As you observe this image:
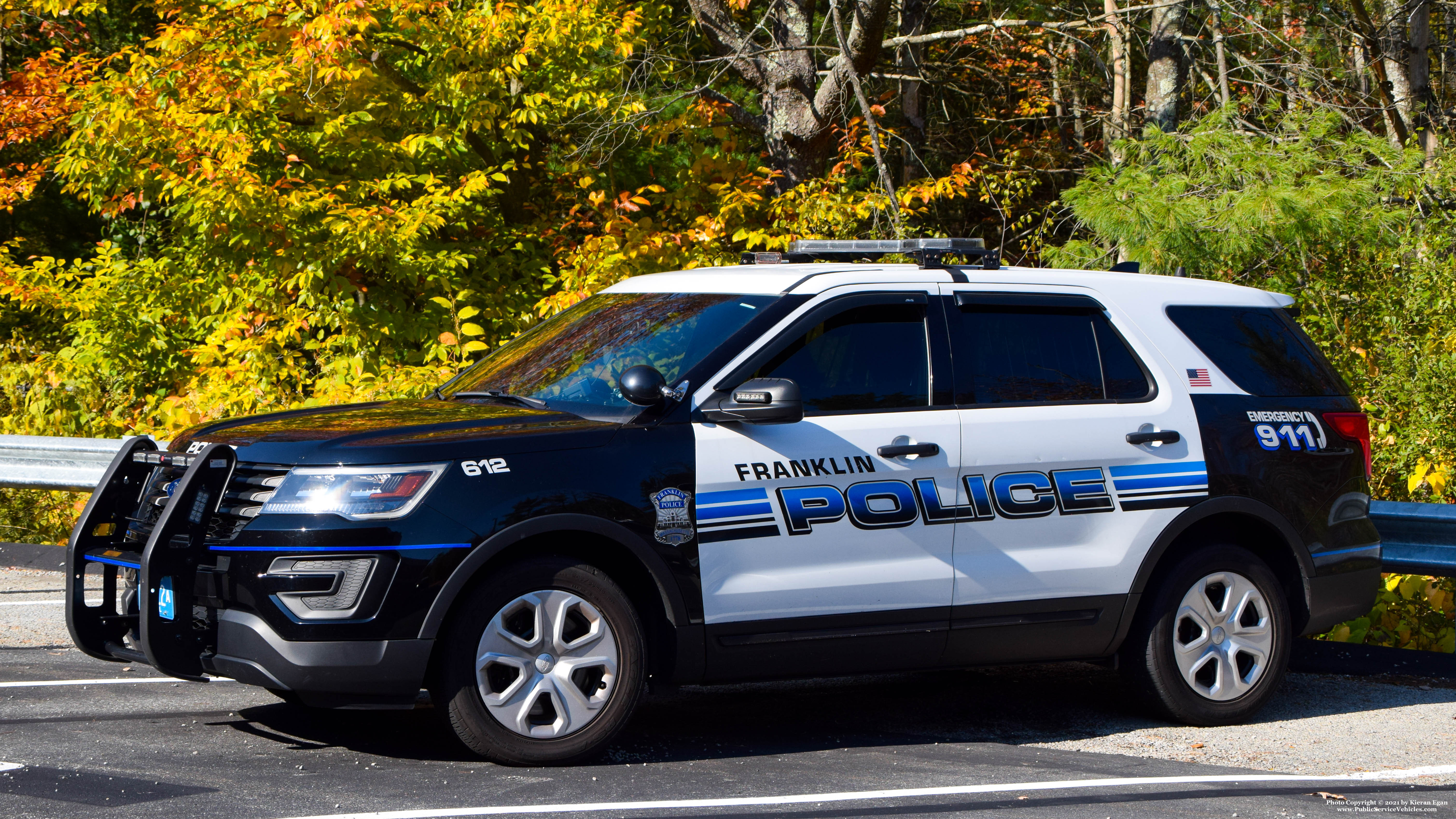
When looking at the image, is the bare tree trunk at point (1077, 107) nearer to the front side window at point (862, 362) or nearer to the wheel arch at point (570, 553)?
the front side window at point (862, 362)

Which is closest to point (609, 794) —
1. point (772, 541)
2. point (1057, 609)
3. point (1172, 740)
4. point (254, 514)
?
point (772, 541)

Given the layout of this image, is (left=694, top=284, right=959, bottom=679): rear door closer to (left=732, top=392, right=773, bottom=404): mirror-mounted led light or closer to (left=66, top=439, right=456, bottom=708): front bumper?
(left=732, top=392, right=773, bottom=404): mirror-mounted led light

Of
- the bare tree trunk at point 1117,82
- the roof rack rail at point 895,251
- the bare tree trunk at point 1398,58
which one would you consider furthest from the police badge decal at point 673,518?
the bare tree trunk at point 1398,58

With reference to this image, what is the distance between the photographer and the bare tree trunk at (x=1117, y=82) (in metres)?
15.4

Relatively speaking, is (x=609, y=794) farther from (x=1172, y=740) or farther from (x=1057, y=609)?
(x=1172, y=740)

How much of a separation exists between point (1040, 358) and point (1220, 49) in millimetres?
9304

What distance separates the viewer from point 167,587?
5.03 meters

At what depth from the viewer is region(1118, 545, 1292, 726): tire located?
6301 millimetres

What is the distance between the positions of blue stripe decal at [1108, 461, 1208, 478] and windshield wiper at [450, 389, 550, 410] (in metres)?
2.34

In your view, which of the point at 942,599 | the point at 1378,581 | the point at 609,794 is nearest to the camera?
the point at 609,794

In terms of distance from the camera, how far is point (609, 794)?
4.88 m

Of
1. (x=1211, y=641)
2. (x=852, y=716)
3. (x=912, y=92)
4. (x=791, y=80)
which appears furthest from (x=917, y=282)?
(x=912, y=92)

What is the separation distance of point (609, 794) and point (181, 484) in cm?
179

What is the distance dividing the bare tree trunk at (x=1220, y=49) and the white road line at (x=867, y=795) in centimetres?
828
